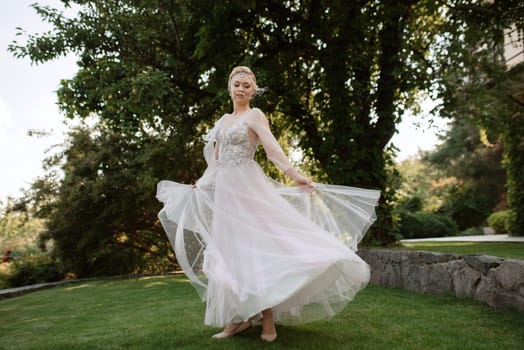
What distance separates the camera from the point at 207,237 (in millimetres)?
3963

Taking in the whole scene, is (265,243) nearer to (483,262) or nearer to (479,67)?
(483,262)

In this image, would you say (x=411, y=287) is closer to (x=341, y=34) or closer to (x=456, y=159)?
(x=341, y=34)

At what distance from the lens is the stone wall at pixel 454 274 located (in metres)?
4.79

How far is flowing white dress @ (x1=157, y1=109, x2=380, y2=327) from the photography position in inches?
138

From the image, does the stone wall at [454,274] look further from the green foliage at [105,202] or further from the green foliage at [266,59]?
the green foliage at [105,202]

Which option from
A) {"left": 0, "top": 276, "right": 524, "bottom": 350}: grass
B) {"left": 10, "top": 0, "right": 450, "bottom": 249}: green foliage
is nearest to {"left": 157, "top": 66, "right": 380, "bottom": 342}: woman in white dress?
{"left": 0, "top": 276, "right": 524, "bottom": 350}: grass

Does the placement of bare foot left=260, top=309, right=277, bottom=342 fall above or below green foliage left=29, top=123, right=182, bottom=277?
below

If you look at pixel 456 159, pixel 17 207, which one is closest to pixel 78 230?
pixel 17 207

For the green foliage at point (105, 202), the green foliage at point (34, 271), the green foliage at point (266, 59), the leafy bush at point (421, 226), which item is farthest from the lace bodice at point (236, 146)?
the leafy bush at point (421, 226)

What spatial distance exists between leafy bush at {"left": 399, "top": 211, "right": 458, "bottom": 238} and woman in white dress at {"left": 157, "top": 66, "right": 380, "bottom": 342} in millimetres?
18929

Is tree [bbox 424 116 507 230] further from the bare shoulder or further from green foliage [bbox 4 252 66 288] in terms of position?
the bare shoulder

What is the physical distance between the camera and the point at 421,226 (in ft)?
73.3

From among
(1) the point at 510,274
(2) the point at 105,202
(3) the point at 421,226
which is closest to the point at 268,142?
(1) the point at 510,274

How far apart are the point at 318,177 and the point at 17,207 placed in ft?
36.4
